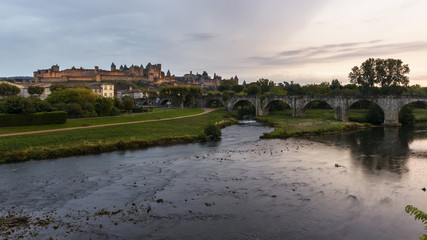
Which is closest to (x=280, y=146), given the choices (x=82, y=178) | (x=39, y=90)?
(x=82, y=178)

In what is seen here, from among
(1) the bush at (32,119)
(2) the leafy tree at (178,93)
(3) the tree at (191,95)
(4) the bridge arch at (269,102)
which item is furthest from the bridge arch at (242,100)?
(1) the bush at (32,119)

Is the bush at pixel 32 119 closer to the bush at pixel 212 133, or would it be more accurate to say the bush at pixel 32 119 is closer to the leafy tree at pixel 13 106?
→ the leafy tree at pixel 13 106

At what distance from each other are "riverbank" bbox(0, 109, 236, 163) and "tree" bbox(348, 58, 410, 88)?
183 ft

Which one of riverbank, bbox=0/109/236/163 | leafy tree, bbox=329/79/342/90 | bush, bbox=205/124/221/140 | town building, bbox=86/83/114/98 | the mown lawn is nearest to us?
riverbank, bbox=0/109/236/163

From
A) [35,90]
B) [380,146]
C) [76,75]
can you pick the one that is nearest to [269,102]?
[380,146]

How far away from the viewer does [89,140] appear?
32.1 meters

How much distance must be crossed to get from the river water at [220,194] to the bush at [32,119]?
15.9m

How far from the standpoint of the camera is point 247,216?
15.3 m

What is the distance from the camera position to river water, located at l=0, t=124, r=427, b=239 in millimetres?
13883

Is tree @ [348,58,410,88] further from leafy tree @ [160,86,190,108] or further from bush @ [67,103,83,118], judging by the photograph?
A: bush @ [67,103,83,118]

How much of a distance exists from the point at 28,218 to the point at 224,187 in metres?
11.2

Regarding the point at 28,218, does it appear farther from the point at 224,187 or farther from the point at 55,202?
the point at 224,187

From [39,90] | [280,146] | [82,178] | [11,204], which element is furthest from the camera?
[39,90]

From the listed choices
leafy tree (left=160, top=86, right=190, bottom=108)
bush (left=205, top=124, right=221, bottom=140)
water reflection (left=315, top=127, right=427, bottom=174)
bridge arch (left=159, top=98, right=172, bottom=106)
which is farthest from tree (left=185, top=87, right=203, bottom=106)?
water reflection (left=315, top=127, right=427, bottom=174)
